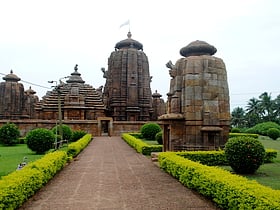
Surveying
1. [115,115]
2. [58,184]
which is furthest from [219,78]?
[115,115]

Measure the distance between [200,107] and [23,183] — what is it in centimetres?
860

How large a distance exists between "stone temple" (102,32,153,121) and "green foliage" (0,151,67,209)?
25825 millimetres

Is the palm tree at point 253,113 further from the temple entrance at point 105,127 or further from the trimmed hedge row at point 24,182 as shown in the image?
the trimmed hedge row at point 24,182

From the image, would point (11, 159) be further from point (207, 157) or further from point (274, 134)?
point (274, 134)

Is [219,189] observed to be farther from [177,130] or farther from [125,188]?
[177,130]

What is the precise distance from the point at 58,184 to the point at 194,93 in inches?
281

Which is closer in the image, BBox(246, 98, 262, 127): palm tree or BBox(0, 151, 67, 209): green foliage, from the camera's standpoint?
BBox(0, 151, 67, 209): green foliage

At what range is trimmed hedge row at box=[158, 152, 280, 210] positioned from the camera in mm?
4305

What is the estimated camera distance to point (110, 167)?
36.3 ft

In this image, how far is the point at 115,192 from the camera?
7.02 meters

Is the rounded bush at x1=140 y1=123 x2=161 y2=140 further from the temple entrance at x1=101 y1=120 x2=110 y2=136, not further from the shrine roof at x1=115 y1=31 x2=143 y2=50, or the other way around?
the shrine roof at x1=115 y1=31 x2=143 y2=50

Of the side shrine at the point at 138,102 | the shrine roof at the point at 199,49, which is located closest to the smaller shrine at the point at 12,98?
the side shrine at the point at 138,102

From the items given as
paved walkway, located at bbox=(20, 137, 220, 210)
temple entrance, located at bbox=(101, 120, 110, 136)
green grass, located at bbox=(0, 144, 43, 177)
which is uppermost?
temple entrance, located at bbox=(101, 120, 110, 136)

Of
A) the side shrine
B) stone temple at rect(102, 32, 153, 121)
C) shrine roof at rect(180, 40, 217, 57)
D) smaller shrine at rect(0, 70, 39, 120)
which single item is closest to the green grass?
the side shrine
